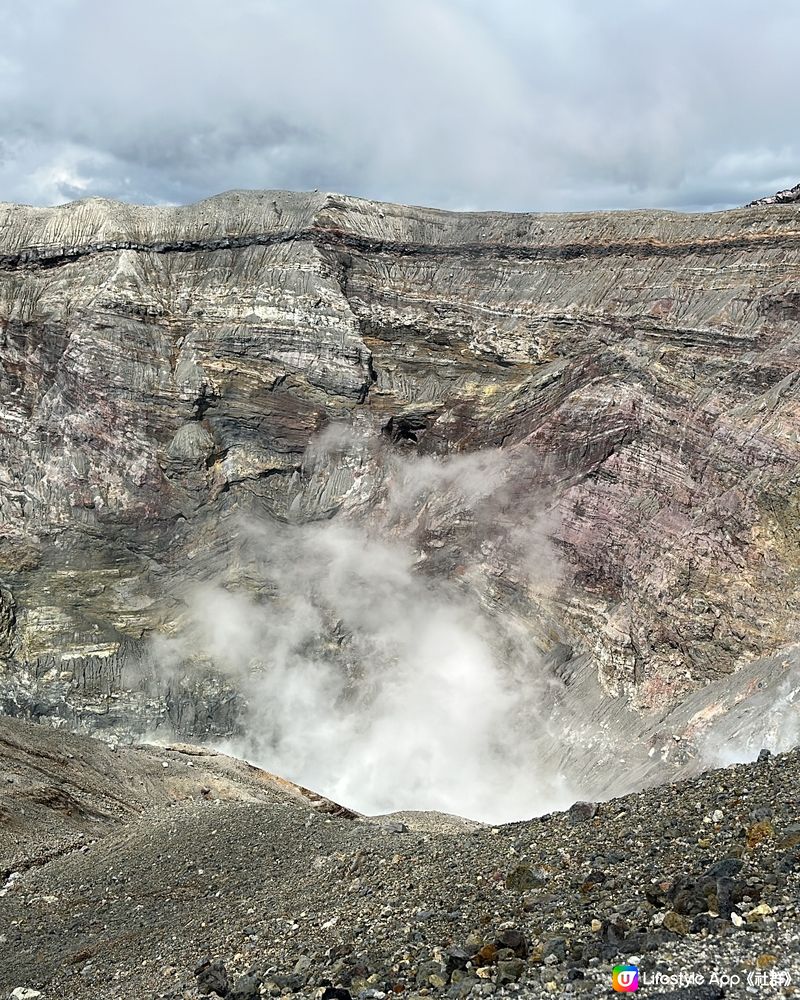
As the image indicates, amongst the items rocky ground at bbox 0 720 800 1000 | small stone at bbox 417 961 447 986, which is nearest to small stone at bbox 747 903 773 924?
rocky ground at bbox 0 720 800 1000

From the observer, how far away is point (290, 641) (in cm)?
5419

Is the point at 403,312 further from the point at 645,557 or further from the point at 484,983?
the point at 484,983

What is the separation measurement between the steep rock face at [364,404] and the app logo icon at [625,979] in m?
34.4

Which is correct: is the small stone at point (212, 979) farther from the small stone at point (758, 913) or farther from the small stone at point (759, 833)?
the small stone at point (759, 833)

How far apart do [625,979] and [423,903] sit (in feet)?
17.0

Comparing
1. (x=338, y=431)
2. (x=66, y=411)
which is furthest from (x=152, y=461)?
(x=338, y=431)

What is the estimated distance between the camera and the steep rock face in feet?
148

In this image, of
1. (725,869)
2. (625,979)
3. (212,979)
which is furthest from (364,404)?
(625,979)

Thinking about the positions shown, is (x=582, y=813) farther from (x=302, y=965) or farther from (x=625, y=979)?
(x=625, y=979)

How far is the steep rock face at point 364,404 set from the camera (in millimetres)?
45156

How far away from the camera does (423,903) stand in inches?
488

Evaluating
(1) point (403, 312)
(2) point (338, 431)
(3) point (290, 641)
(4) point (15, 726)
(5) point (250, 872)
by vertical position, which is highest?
(1) point (403, 312)

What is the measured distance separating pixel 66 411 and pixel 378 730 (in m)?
35.2

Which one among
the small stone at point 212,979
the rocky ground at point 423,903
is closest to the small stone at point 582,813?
the rocky ground at point 423,903
